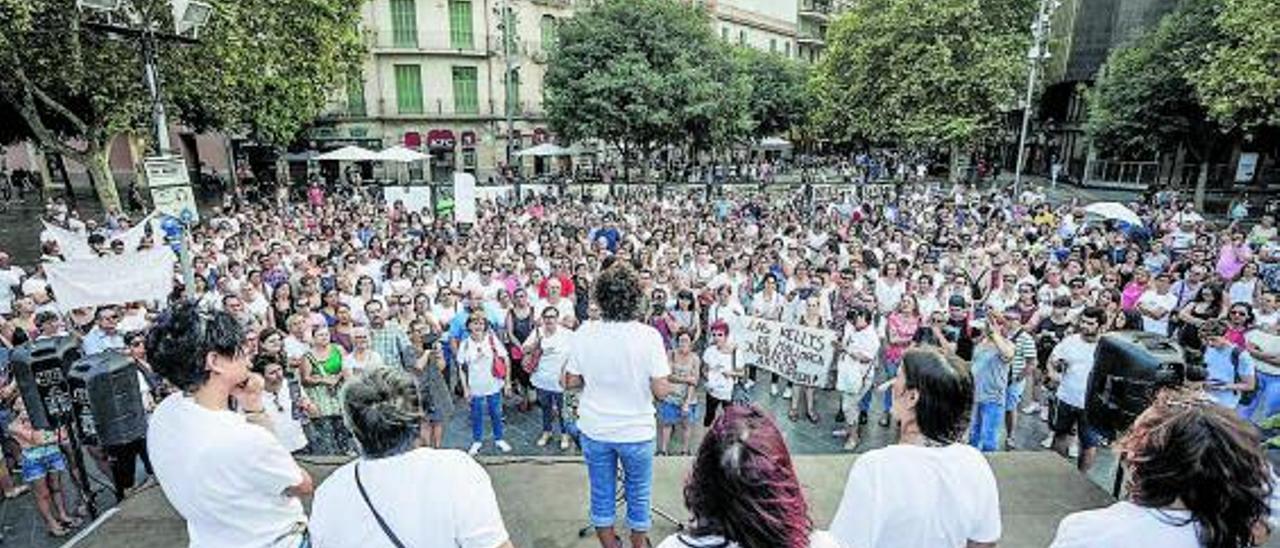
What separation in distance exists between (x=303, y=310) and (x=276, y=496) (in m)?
5.36

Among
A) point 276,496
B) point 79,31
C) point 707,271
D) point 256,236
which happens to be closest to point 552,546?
point 276,496

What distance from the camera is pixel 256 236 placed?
13703mm

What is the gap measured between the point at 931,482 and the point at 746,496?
38.1 inches

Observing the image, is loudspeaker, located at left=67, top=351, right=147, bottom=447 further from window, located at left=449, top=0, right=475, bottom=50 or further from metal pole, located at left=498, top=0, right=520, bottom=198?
window, located at left=449, top=0, right=475, bottom=50

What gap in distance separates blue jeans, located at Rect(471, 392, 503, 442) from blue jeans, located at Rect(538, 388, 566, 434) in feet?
1.63

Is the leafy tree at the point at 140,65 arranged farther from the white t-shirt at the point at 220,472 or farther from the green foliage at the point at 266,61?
the white t-shirt at the point at 220,472

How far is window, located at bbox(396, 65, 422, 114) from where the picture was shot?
37031mm

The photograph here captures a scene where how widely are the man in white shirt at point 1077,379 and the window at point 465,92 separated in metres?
35.7

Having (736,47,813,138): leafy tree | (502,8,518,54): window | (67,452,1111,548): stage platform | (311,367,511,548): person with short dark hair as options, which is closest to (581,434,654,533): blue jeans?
(67,452,1111,548): stage platform

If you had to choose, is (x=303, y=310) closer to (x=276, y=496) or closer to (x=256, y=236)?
(x=276, y=496)

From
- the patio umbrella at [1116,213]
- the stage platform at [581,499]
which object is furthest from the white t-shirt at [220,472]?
the patio umbrella at [1116,213]

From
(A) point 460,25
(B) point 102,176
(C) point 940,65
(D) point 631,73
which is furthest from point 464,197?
(A) point 460,25

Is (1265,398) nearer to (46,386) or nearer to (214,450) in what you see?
(214,450)

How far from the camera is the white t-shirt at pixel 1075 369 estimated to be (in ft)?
20.8
